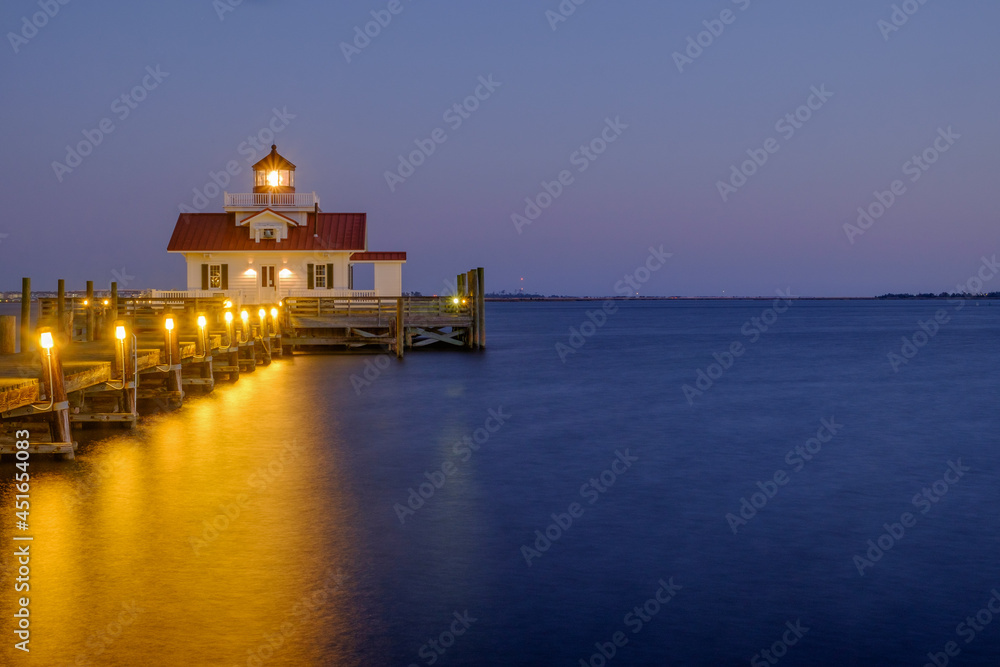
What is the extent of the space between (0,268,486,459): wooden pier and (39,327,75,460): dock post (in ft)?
0.04

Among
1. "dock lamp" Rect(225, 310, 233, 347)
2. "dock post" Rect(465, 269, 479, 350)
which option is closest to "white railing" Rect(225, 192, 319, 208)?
"dock post" Rect(465, 269, 479, 350)

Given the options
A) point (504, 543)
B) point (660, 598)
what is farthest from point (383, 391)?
point (660, 598)

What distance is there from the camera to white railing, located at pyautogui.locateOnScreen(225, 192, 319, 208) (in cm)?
4606

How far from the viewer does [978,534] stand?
11.1 metres

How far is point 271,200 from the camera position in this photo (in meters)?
46.4

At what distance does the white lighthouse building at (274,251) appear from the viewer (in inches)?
1738

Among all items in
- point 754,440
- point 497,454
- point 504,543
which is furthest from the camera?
point 754,440

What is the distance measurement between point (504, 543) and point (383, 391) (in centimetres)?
1574

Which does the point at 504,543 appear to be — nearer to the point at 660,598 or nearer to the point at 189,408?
the point at 660,598

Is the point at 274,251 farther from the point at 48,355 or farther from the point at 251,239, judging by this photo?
the point at 48,355

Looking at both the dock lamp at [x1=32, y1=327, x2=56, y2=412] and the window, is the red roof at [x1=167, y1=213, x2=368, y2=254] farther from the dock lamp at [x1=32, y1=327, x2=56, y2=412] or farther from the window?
the dock lamp at [x1=32, y1=327, x2=56, y2=412]
